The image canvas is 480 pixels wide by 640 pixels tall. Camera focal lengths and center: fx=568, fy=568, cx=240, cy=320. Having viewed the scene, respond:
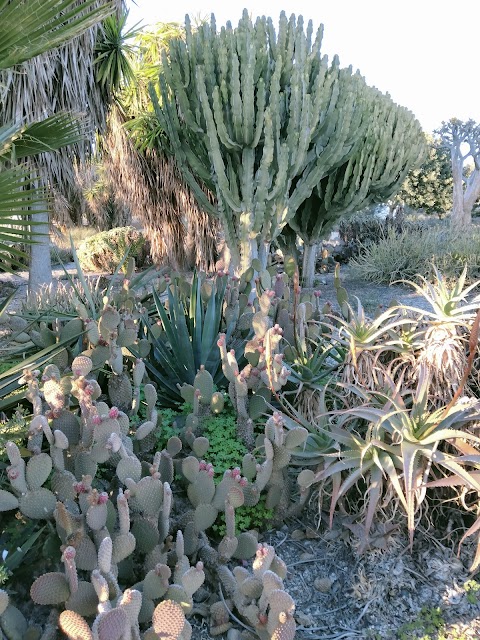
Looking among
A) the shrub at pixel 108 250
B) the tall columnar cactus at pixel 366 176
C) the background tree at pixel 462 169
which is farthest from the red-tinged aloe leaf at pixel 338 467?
the background tree at pixel 462 169

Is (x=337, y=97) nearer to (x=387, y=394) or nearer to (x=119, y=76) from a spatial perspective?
(x=119, y=76)

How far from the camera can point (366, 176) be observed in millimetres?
10453

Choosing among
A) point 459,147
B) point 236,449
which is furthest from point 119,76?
point 459,147

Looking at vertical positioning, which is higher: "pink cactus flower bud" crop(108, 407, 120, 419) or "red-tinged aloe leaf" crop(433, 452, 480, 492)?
"pink cactus flower bud" crop(108, 407, 120, 419)

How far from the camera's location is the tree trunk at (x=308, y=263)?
1167 centimetres

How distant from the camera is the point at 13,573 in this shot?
6.88ft

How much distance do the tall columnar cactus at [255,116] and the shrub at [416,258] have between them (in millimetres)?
3709

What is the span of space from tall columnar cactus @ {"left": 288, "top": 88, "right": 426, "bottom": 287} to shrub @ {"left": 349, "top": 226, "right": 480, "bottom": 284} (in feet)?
4.11

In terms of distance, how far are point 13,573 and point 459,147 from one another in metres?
27.9

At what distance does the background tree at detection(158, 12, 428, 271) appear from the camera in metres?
7.79

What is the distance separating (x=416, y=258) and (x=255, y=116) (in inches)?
231

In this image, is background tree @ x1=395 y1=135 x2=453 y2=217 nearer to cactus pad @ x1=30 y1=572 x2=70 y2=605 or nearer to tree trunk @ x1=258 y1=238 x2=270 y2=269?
tree trunk @ x1=258 y1=238 x2=270 y2=269

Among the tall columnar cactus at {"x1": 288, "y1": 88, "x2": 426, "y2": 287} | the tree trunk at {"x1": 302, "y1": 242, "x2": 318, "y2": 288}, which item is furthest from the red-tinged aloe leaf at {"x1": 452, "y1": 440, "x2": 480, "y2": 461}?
the tree trunk at {"x1": 302, "y1": 242, "x2": 318, "y2": 288}

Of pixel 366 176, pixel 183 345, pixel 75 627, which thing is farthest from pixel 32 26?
pixel 366 176
